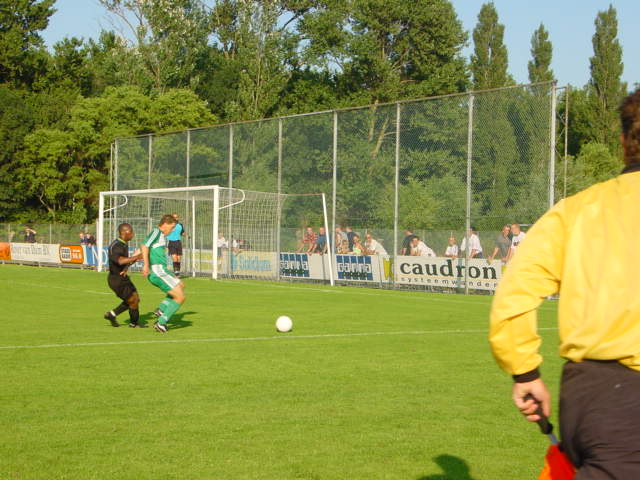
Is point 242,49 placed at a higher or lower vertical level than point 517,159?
higher

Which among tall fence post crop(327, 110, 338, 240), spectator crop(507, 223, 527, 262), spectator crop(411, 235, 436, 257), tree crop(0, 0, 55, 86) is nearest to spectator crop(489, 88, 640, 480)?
spectator crop(507, 223, 527, 262)

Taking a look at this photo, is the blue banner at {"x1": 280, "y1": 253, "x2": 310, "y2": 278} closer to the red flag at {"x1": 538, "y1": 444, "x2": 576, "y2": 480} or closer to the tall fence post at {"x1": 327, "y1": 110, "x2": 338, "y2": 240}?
the tall fence post at {"x1": 327, "y1": 110, "x2": 338, "y2": 240}

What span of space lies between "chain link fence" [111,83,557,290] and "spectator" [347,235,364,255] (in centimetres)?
21

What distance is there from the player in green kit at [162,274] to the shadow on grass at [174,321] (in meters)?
0.75

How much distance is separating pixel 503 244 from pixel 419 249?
2942mm

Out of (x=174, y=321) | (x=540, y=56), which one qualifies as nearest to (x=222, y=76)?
(x=540, y=56)

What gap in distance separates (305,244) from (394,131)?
5038 millimetres

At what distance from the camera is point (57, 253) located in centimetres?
4103

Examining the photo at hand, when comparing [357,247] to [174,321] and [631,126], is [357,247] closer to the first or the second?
[174,321]

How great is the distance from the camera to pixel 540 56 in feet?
220

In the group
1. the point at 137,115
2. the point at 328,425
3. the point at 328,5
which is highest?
the point at 328,5

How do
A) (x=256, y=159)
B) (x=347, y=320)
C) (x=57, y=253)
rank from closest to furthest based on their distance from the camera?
1. (x=347, y=320)
2. (x=256, y=159)
3. (x=57, y=253)

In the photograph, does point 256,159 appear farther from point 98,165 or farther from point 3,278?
point 98,165

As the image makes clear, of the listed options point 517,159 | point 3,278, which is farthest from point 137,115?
point 517,159
